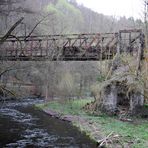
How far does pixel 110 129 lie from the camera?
854 inches

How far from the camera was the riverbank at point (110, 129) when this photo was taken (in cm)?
1741

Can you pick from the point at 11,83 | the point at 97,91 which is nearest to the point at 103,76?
the point at 97,91

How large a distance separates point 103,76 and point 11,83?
83.9ft

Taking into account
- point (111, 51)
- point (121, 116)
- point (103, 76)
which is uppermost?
point (111, 51)

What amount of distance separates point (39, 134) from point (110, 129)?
15.3ft

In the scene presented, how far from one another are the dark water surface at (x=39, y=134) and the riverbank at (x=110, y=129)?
78 cm

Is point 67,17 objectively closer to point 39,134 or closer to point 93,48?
point 93,48

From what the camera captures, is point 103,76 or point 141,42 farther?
point 103,76

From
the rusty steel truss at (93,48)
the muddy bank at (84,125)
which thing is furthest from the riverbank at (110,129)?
the rusty steel truss at (93,48)

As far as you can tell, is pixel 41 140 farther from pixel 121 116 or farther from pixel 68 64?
pixel 68 64

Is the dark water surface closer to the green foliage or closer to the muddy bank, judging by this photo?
the muddy bank

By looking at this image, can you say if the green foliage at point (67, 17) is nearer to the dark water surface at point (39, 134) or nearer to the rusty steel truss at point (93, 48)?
the rusty steel truss at point (93, 48)

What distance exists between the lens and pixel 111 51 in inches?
1328

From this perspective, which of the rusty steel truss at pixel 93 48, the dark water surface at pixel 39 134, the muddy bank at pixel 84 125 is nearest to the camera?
the dark water surface at pixel 39 134
